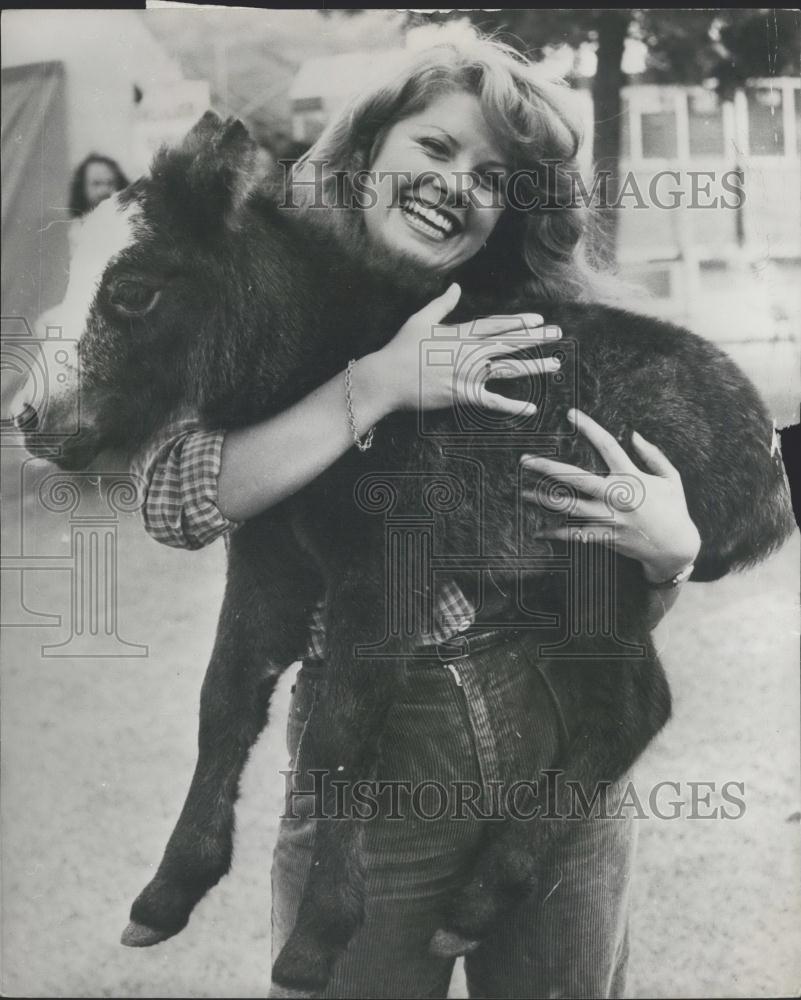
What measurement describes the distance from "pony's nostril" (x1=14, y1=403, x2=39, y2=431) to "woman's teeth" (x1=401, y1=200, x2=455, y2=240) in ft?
3.28

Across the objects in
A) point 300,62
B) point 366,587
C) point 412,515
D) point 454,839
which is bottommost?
point 454,839

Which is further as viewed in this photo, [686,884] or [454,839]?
[686,884]

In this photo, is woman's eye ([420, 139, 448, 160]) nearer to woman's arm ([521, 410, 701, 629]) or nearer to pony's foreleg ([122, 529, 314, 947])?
woman's arm ([521, 410, 701, 629])

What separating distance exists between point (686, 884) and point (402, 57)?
6.95 ft

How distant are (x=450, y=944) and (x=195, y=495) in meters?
1.16

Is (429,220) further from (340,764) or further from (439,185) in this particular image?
(340,764)

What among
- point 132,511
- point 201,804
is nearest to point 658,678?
point 201,804

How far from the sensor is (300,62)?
236 centimetres

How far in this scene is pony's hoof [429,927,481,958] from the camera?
223cm

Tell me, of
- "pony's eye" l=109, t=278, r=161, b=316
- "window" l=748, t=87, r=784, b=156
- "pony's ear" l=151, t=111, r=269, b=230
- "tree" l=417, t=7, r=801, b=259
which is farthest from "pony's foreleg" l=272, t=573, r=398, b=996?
"window" l=748, t=87, r=784, b=156

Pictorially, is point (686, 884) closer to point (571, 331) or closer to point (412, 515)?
point (412, 515)

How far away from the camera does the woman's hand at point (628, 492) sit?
2.29m

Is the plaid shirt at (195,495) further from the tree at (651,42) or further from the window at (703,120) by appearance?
the window at (703,120)

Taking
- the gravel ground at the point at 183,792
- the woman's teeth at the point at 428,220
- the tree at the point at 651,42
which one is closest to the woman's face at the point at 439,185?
the woman's teeth at the point at 428,220
